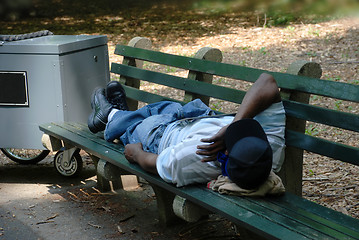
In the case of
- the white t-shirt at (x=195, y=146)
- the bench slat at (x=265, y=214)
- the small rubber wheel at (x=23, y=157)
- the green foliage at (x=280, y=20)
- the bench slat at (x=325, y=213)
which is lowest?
the small rubber wheel at (x=23, y=157)

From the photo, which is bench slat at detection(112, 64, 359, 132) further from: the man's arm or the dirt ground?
the dirt ground

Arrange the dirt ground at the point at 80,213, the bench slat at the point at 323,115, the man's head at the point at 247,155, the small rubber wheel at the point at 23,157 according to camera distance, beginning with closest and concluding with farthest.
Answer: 1. the man's head at the point at 247,155
2. the bench slat at the point at 323,115
3. the dirt ground at the point at 80,213
4. the small rubber wheel at the point at 23,157

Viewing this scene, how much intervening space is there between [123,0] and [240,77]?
1446cm

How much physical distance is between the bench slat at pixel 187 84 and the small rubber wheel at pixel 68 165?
96 cm

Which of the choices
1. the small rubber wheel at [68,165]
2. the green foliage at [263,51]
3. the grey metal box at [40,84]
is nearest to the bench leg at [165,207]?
the small rubber wheel at [68,165]

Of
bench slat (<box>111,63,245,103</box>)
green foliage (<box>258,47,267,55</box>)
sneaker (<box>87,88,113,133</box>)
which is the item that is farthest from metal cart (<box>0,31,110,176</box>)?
green foliage (<box>258,47,267,55</box>)

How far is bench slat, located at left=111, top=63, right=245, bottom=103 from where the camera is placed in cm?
400

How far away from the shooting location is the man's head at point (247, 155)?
117 inches

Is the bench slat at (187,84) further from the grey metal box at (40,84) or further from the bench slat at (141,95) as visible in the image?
the grey metal box at (40,84)

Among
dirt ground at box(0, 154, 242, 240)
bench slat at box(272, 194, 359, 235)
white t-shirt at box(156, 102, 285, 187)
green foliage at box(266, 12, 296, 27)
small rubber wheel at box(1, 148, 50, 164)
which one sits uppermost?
green foliage at box(266, 12, 296, 27)

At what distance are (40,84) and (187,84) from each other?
144 cm

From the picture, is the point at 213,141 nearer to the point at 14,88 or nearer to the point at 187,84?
the point at 187,84

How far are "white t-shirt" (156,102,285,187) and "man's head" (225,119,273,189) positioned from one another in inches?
9.8

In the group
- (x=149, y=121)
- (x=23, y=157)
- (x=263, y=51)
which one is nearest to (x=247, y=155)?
(x=149, y=121)
